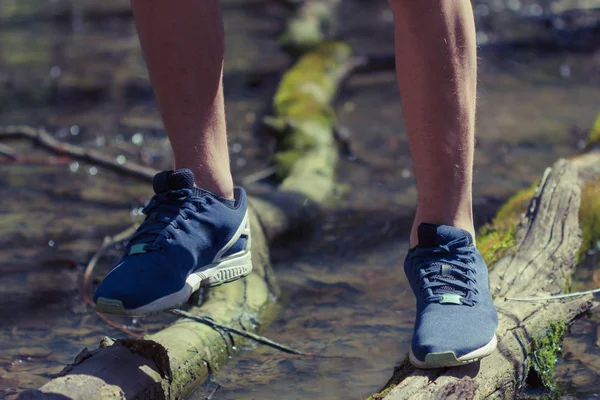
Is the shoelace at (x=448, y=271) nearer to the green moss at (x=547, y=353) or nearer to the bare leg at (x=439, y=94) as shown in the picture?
the bare leg at (x=439, y=94)

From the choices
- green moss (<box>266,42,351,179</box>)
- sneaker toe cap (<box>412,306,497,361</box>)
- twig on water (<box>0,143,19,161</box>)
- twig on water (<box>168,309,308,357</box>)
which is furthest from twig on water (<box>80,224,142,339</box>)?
sneaker toe cap (<box>412,306,497,361</box>)

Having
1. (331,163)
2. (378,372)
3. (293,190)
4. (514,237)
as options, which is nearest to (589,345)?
(514,237)

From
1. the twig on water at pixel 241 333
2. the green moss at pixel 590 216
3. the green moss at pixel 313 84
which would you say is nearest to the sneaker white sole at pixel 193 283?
the twig on water at pixel 241 333

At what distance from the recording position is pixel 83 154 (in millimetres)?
4309

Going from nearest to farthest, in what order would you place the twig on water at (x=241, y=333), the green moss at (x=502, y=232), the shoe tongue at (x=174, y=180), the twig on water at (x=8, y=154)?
1. the shoe tongue at (x=174, y=180)
2. the twig on water at (x=241, y=333)
3. the green moss at (x=502, y=232)
4. the twig on water at (x=8, y=154)

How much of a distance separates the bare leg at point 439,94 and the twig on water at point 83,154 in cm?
222

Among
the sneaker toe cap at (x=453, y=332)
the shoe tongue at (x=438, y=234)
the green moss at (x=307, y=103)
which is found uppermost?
the green moss at (x=307, y=103)

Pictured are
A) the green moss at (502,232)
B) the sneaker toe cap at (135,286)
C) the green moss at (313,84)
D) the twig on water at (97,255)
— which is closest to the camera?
the sneaker toe cap at (135,286)

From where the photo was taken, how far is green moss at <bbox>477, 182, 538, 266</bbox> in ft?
9.32

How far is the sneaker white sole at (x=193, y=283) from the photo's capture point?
1.95 metres

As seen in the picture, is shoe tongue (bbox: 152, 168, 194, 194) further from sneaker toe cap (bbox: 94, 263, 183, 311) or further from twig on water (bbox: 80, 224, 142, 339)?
twig on water (bbox: 80, 224, 142, 339)

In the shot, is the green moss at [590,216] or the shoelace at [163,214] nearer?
the shoelace at [163,214]

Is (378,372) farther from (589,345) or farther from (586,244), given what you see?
(586,244)

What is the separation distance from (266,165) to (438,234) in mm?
2774
